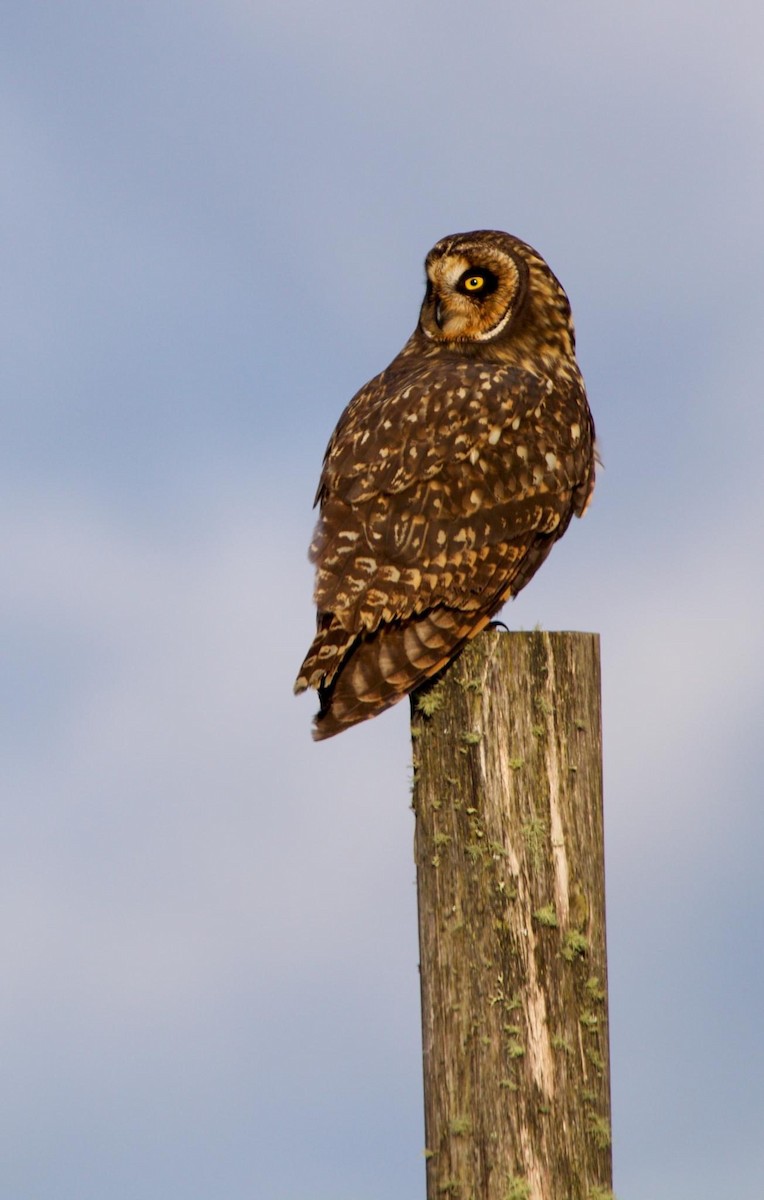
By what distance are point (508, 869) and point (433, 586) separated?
4.18 ft

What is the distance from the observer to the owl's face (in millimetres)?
7113

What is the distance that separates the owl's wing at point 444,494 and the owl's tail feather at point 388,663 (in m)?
0.06

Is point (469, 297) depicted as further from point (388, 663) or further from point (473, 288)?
point (388, 663)

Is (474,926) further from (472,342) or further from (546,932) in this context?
(472,342)

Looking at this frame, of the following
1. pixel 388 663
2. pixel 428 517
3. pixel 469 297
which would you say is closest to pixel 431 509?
pixel 428 517

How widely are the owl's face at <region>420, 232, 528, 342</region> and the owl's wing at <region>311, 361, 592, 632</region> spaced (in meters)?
0.76

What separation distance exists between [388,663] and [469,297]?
2.60 meters

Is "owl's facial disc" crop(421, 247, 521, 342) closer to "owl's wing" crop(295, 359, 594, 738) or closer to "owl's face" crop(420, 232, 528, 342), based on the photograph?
"owl's face" crop(420, 232, 528, 342)

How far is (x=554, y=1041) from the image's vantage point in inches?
191

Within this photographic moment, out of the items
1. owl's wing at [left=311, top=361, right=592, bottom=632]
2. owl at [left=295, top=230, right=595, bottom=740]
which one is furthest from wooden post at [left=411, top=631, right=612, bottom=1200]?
owl's wing at [left=311, top=361, right=592, bottom=632]

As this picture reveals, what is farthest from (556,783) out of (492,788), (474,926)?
(474,926)

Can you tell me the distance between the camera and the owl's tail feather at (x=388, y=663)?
17.5 feet

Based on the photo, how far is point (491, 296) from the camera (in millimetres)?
7188

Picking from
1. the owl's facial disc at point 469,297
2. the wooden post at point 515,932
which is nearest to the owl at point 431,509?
the owl's facial disc at point 469,297
